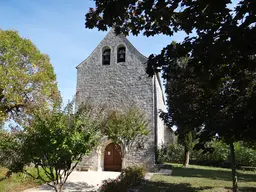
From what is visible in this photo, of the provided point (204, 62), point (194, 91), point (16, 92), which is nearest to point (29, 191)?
point (194, 91)

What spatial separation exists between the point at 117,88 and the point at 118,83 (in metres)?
0.36

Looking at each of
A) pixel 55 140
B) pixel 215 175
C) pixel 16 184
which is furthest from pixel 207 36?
pixel 215 175

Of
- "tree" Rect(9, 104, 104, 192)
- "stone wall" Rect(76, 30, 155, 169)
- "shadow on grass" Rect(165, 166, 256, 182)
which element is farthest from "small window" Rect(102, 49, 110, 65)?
"tree" Rect(9, 104, 104, 192)

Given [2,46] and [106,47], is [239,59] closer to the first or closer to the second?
[106,47]

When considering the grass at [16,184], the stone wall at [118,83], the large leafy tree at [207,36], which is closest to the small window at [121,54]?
the stone wall at [118,83]

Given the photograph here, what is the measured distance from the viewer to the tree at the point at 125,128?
12.5 metres

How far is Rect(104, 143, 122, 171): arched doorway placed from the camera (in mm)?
15242

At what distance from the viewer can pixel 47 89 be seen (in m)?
17.5

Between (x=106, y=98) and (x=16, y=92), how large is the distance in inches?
248

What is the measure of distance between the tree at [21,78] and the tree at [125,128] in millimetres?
4540

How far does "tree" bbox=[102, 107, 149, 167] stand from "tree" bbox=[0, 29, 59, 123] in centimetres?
454

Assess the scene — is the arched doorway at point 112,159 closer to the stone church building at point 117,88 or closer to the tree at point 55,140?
the stone church building at point 117,88

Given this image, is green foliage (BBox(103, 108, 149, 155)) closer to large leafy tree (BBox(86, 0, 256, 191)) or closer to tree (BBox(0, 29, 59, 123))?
tree (BBox(0, 29, 59, 123))

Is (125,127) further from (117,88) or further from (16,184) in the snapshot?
(16,184)
